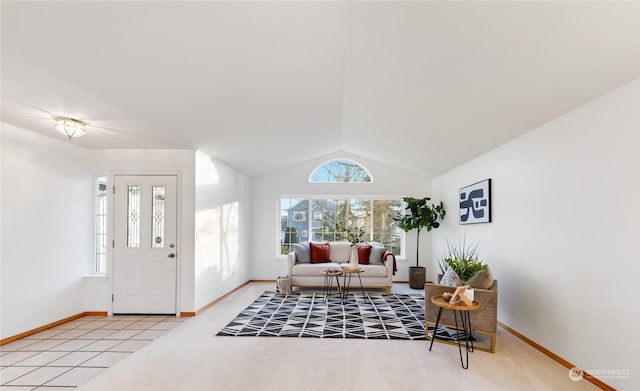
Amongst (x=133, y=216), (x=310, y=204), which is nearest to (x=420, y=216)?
(x=310, y=204)

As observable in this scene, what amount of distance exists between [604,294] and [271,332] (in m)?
3.21

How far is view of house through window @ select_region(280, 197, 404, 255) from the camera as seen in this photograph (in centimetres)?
783

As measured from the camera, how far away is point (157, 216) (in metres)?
5.07

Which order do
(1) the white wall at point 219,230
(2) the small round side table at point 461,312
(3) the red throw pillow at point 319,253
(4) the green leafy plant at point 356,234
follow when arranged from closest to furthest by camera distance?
(2) the small round side table at point 461,312, (1) the white wall at point 219,230, (3) the red throw pillow at point 319,253, (4) the green leafy plant at point 356,234

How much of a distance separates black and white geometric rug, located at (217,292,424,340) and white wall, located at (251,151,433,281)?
1.62m

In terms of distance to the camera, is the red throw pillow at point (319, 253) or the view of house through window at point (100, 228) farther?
the red throw pillow at point (319, 253)

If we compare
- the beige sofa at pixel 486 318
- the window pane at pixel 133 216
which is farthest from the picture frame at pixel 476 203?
the window pane at pixel 133 216

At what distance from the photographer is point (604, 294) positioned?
8.91ft

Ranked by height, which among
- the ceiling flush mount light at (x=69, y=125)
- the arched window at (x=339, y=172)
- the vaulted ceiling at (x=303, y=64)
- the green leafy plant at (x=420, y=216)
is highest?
the vaulted ceiling at (x=303, y=64)

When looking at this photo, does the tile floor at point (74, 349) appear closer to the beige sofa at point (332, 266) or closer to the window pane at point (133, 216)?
the window pane at point (133, 216)

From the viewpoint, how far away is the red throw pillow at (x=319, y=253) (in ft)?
23.2

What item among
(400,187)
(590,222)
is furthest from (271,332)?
(400,187)

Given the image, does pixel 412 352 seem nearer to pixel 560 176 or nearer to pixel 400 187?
pixel 560 176

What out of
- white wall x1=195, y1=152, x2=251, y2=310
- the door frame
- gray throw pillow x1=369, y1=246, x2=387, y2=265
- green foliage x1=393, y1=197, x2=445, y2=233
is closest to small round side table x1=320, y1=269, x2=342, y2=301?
gray throw pillow x1=369, y1=246, x2=387, y2=265
